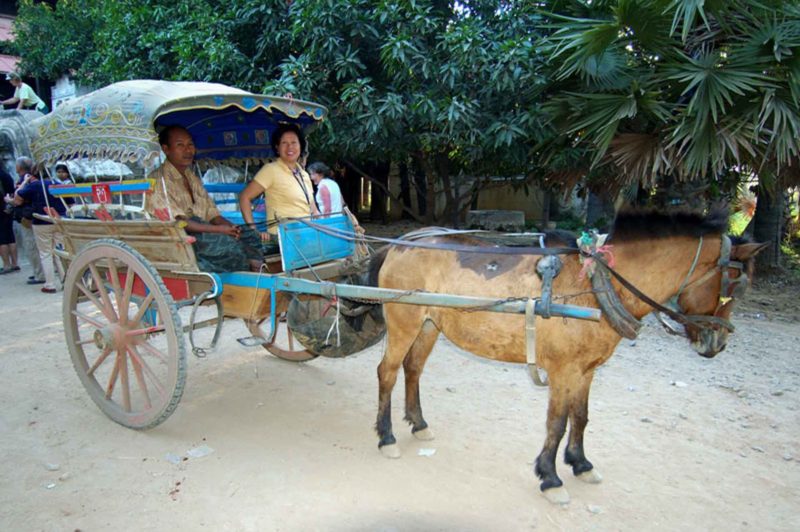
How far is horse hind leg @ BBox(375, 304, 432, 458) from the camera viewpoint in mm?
3498

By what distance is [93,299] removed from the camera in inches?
161

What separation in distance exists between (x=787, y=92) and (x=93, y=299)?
6085mm

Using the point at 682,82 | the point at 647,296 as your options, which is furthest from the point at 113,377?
the point at 682,82

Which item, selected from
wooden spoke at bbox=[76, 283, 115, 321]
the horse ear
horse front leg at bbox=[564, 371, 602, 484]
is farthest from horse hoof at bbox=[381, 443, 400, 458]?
the horse ear

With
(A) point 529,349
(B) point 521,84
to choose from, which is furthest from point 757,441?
(B) point 521,84

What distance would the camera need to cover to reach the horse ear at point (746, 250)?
278cm

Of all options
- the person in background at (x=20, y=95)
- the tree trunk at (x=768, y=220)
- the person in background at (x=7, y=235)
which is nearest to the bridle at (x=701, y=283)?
the tree trunk at (x=768, y=220)

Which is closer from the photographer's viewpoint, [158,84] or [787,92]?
[158,84]

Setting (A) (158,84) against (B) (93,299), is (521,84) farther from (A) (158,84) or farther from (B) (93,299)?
(B) (93,299)

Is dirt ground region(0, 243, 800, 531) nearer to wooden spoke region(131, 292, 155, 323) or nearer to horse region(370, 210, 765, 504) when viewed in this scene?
horse region(370, 210, 765, 504)

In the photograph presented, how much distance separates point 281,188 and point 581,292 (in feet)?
7.63

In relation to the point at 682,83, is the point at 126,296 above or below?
below

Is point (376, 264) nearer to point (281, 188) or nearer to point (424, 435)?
point (281, 188)

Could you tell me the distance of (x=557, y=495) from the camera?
308 cm
